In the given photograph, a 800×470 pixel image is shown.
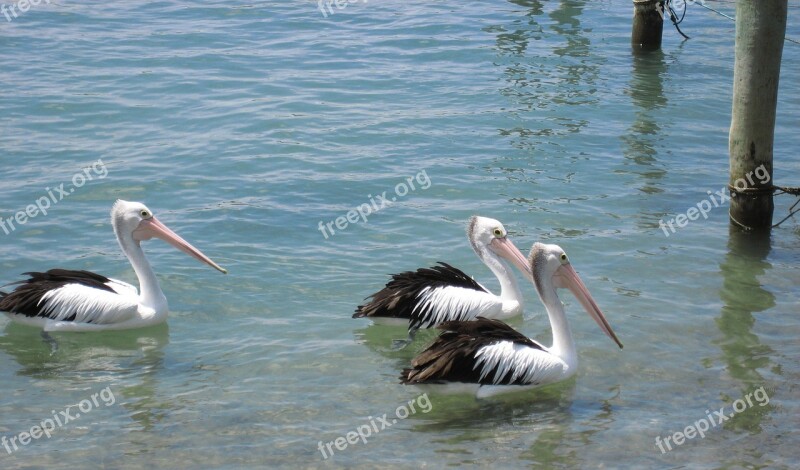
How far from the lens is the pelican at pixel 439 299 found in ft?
24.3

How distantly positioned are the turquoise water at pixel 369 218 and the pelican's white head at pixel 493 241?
496 millimetres

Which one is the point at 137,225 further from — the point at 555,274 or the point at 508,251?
the point at 555,274

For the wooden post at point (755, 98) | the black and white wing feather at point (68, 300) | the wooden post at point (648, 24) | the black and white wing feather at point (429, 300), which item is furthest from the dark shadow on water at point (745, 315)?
the wooden post at point (648, 24)

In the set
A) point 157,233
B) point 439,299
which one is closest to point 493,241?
point 439,299

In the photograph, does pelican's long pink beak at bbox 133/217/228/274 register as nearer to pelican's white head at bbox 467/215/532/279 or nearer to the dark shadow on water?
pelican's white head at bbox 467/215/532/279

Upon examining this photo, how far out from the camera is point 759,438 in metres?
5.99

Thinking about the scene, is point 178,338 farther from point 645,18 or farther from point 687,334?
point 645,18

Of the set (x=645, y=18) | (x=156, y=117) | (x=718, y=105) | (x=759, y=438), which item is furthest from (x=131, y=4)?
(x=759, y=438)

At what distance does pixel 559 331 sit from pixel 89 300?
10.8ft

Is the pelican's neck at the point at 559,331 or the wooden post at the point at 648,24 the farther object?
the wooden post at the point at 648,24

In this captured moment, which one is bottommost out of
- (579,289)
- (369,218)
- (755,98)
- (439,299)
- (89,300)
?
(369,218)

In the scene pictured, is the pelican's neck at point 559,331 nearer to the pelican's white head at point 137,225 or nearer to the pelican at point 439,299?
the pelican at point 439,299

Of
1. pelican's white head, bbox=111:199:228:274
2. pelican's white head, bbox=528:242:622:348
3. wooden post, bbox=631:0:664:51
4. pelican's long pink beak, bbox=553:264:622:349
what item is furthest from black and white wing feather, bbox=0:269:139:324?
wooden post, bbox=631:0:664:51

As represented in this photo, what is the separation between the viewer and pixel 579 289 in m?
6.86
